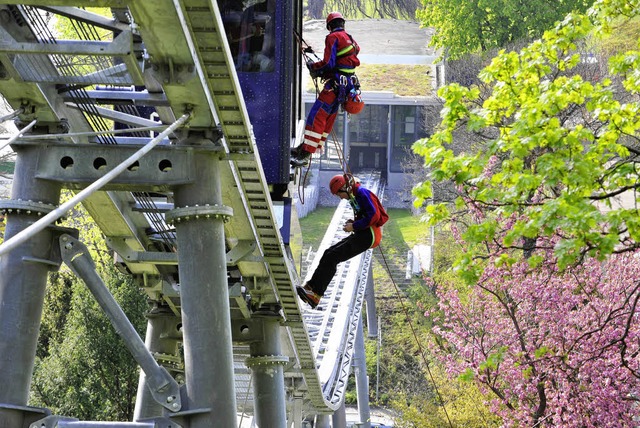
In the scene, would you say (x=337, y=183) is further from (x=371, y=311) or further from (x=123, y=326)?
(x=371, y=311)

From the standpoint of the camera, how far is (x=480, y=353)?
86.9 ft

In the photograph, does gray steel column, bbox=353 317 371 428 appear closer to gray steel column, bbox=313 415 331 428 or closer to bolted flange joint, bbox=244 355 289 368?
gray steel column, bbox=313 415 331 428

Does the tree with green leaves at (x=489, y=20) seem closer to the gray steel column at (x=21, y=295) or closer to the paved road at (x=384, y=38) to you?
the paved road at (x=384, y=38)

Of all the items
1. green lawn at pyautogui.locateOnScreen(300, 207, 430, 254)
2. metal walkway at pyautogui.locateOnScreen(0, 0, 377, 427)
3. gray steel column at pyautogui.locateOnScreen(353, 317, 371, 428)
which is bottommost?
metal walkway at pyautogui.locateOnScreen(0, 0, 377, 427)

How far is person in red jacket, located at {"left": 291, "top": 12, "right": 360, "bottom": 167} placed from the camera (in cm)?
1459

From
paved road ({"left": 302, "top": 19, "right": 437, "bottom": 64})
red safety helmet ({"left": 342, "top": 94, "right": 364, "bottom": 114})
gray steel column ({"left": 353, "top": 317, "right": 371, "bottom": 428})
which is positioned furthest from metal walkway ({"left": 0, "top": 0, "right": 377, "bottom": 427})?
paved road ({"left": 302, "top": 19, "right": 437, "bottom": 64})

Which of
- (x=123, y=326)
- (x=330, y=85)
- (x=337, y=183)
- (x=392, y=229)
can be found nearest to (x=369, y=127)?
(x=392, y=229)

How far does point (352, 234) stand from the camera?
14781 mm

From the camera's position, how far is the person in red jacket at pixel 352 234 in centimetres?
1446

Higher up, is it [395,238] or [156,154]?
[395,238]

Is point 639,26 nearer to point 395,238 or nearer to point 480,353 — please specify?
point 395,238

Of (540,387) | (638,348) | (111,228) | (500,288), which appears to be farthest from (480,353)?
(111,228)

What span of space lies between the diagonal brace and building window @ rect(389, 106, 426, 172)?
182 ft

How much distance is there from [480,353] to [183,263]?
18.3 meters
